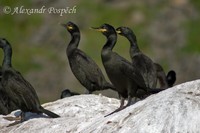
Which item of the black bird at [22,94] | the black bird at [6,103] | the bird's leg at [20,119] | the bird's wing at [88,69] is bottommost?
the bird's leg at [20,119]

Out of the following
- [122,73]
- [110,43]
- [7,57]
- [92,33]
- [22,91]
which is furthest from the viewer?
[92,33]

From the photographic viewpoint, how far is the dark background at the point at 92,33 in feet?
114

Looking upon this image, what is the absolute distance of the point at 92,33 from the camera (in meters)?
36.2

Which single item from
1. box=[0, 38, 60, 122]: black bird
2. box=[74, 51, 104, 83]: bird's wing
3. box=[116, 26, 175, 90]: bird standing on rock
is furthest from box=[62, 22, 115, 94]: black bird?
box=[0, 38, 60, 122]: black bird

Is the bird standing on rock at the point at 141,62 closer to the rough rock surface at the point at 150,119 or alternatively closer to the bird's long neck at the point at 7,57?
the bird's long neck at the point at 7,57

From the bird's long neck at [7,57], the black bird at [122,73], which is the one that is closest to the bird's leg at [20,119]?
the bird's long neck at [7,57]

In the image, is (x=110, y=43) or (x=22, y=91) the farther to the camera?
(x=22, y=91)

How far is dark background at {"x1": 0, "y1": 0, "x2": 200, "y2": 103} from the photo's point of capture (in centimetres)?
3469

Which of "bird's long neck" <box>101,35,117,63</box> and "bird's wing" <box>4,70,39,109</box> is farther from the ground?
"bird's long neck" <box>101,35,117,63</box>


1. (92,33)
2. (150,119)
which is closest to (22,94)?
(150,119)

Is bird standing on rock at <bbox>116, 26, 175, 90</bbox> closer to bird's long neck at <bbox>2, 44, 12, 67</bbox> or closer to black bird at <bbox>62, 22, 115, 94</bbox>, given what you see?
black bird at <bbox>62, 22, 115, 94</bbox>

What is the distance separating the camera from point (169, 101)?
13.3 meters

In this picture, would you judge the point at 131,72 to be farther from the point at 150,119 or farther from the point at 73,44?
the point at 73,44

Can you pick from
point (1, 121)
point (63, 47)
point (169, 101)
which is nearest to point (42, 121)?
point (1, 121)
